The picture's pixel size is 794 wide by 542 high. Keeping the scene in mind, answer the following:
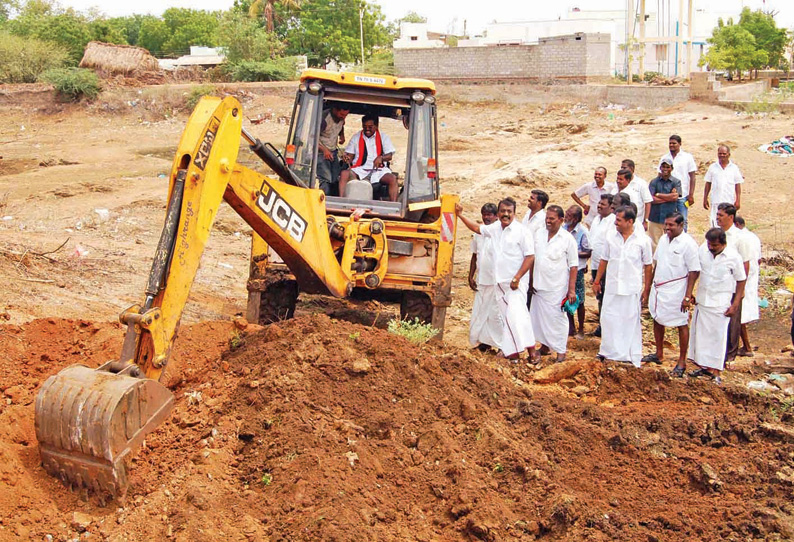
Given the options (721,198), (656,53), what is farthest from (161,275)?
(656,53)

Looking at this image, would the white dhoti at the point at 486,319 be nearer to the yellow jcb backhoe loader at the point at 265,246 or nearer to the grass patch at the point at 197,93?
the yellow jcb backhoe loader at the point at 265,246

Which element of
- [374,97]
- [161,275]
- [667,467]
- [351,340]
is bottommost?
[667,467]

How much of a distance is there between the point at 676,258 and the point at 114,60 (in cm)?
2857

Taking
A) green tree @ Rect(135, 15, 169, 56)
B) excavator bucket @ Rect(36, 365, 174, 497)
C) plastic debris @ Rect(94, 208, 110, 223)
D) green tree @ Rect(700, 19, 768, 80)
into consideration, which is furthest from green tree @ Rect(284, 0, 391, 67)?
excavator bucket @ Rect(36, 365, 174, 497)

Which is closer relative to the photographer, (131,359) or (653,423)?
(131,359)

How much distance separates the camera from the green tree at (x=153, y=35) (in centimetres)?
6631

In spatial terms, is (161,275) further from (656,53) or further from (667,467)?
(656,53)

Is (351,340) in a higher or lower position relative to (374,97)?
lower

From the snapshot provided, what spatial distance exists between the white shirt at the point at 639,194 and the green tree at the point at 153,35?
2404 inches

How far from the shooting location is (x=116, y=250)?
38.3 ft

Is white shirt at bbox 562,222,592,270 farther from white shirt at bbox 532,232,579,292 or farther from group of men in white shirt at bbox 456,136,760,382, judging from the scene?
white shirt at bbox 532,232,579,292

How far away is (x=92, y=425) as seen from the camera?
15.1 feet

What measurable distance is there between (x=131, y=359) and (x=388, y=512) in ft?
5.62

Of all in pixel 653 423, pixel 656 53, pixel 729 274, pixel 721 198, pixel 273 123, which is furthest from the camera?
pixel 656 53
